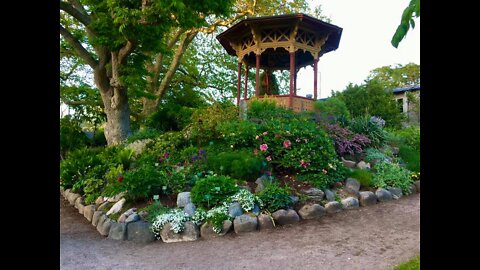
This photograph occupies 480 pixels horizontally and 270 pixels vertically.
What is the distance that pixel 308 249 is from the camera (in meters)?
3.87

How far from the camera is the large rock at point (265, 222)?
188 inches

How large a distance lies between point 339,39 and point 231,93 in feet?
24.0

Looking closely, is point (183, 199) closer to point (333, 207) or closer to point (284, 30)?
point (333, 207)

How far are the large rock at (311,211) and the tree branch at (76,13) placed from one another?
876 centimetres

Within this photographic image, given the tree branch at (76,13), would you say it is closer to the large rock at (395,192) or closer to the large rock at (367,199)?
the large rock at (367,199)

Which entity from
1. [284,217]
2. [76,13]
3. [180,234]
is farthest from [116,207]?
[76,13]

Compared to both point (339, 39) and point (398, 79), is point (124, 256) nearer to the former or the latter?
point (339, 39)

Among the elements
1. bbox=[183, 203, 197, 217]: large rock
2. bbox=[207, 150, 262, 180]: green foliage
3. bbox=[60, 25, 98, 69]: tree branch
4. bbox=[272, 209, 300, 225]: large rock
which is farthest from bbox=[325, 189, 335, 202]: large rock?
bbox=[60, 25, 98, 69]: tree branch

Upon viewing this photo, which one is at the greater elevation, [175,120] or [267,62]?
[267,62]

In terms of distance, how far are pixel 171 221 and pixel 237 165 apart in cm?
172

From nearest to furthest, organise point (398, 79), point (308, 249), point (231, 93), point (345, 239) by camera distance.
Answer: point (308, 249) → point (345, 239) → point (231, 93) → point (398, 79)

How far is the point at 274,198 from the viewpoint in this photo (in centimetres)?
515
